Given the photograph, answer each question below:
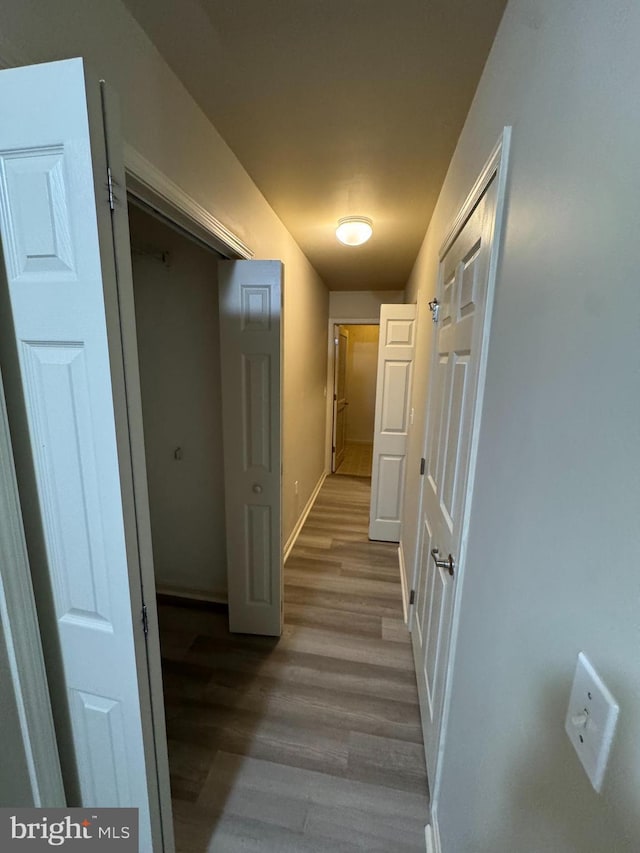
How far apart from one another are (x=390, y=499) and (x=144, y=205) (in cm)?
278

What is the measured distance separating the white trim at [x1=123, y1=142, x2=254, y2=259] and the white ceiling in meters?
0.36

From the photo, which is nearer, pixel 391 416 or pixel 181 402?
pixel 181 402

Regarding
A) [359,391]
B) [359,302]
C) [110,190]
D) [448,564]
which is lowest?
[448,564]

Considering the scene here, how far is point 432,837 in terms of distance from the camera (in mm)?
1172

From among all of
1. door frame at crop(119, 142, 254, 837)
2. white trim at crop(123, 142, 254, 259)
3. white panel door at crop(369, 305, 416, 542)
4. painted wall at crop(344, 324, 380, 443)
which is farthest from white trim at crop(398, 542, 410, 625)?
painted wall at crop(344, 324, 380, 443)

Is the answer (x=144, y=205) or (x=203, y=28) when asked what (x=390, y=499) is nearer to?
(x=144, y=205)

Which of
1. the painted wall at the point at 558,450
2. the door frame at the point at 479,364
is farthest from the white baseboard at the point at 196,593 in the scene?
the painted wall at the point at 558,450

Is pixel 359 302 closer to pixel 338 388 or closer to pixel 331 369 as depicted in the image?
pixel 331 369

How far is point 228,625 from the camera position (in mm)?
2191

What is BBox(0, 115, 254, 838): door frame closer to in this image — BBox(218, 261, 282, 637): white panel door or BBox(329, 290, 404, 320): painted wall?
BBox(218, 261, 282, 637): white panel door

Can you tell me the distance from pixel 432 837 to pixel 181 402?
89.4 inches

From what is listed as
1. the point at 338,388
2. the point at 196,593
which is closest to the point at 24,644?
the point at 196,593

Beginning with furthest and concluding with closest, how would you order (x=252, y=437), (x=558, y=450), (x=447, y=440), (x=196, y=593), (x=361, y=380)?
(x=361, y=380) < (x=196, y=593) < (x=252, y=437) < (x=447, y=440) < (x=558, y=450)

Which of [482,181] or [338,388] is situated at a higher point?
[482,181]
